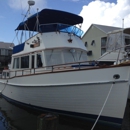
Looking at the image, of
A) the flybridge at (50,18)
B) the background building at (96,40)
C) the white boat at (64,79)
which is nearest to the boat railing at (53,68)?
the white boat at (64,79)

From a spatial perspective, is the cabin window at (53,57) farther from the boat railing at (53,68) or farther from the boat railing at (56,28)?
the boat railing at (56,28)

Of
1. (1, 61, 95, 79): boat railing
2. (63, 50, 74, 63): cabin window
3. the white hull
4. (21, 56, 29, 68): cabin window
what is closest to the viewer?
the white hull

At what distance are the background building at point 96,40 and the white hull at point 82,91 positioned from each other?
22111 millimetres

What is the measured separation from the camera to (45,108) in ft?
22.1

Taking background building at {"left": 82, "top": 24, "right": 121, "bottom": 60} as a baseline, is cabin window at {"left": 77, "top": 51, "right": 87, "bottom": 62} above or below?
below

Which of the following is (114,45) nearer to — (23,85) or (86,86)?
(86,86)

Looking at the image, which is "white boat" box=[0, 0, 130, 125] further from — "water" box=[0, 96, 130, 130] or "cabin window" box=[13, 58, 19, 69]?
"water" box=[0, 96, 130, 130]

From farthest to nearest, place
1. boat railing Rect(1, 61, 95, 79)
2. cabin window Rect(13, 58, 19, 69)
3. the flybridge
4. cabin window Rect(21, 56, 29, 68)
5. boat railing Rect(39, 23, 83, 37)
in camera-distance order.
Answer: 1. cabin window Rect(13, 58, 19, 69)
2. cabin window Rect(21, 56, 29, 68)
3. the flybridge
4. boat railing Rect(39, 23, 83, 37)
5. boat railing Rect(1, 61, 95, 79)

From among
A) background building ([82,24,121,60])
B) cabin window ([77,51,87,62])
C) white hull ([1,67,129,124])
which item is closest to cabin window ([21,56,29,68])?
white hull ([1,67,129,124])

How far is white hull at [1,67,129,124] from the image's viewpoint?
531cm

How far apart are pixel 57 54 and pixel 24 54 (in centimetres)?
180

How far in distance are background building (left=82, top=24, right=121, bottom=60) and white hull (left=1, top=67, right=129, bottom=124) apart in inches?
871

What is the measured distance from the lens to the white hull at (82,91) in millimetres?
5312

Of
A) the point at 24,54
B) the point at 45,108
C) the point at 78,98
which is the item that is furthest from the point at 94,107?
the point at 24,54
